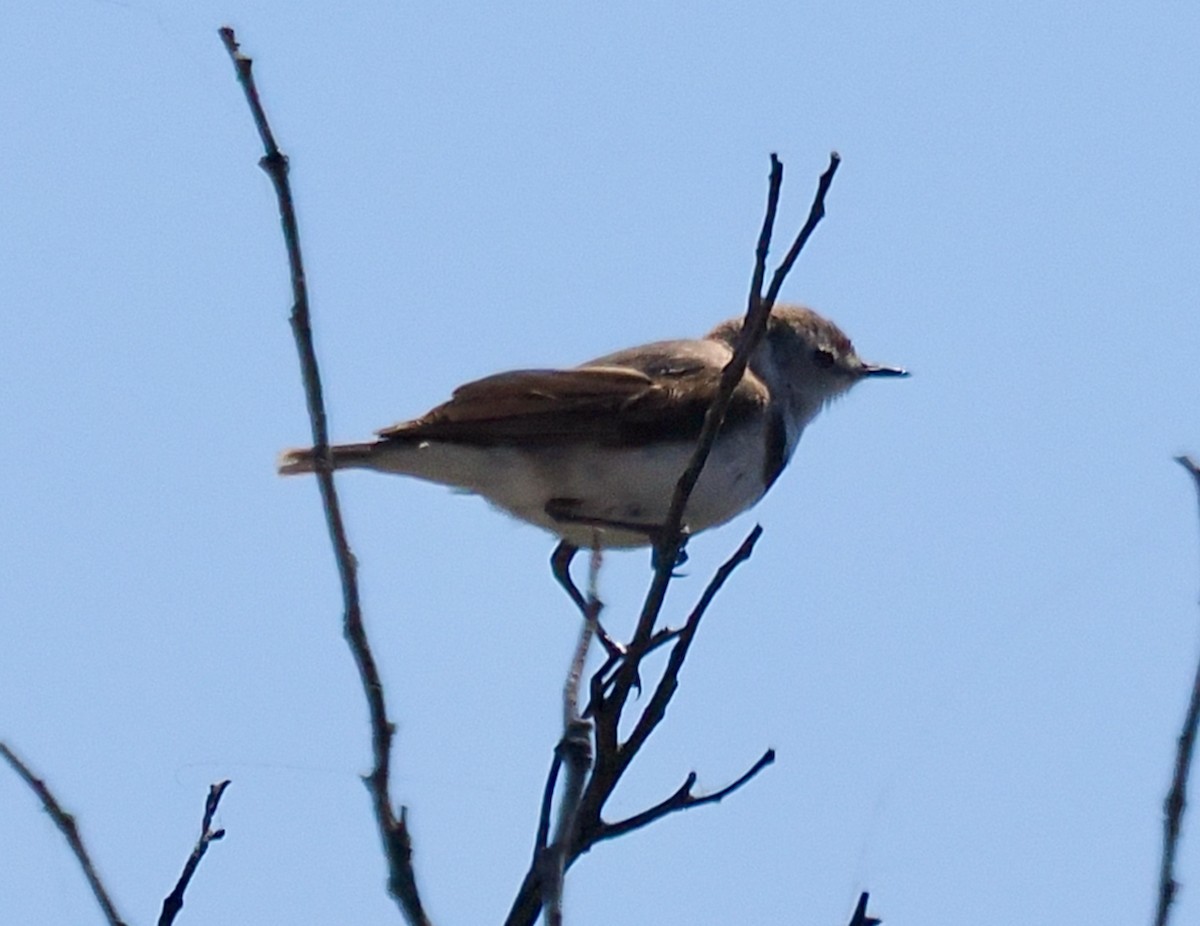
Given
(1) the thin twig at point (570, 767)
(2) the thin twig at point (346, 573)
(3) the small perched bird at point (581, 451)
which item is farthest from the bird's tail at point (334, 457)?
(2) the thin twig at point (346, 573)

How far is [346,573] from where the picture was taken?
3.54m

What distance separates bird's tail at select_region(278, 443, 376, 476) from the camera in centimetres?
770

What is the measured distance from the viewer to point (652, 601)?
13.6 feet

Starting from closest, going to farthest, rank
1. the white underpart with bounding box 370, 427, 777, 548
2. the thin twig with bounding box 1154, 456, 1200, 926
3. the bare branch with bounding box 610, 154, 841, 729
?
the thin twig with bounding box 1154, 456, 1200, 926
the bare branch with bounding box 610, 154, 841, 729
the white underpart with bounding box 370, 427, 777, 548

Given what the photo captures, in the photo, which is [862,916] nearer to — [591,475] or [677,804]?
[677,804]

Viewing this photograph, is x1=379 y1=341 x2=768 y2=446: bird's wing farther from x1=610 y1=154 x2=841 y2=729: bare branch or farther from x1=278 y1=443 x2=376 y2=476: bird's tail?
x1=610 y1=154 x2=841 y2=729: bare branch

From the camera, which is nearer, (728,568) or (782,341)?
(728,568)

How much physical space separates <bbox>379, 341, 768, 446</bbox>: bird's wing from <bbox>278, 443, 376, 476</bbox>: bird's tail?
4.4 inches

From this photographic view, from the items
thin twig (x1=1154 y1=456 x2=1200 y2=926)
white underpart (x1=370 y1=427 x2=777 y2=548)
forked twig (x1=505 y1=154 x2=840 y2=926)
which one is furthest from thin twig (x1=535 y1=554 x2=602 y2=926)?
white underpart (x1=370 y1=427 x2=777 y2=548)

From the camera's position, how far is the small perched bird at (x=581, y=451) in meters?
7.67

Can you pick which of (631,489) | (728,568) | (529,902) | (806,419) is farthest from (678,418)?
(529,902)

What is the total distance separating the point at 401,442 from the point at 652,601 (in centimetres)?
372

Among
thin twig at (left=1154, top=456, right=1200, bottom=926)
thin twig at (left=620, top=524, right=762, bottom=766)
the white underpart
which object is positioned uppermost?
the white underpart

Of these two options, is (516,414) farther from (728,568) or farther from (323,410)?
(323,410)
